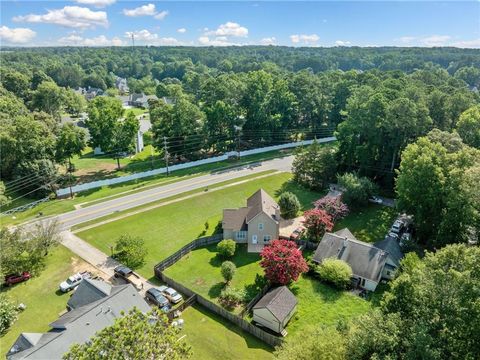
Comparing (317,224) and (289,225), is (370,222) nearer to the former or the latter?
(317,224)

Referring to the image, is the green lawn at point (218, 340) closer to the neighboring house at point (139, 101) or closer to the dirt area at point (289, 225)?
the dirt area at point (289, 225)

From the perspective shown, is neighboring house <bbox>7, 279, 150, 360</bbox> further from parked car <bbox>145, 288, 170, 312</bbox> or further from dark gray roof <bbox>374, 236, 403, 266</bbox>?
dark gray roof <bbox>374, 236, 403, 266</bbox>

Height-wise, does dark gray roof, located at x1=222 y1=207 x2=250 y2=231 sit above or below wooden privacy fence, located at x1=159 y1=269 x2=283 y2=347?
above

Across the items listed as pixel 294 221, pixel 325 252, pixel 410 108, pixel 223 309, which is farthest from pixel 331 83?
pixel 223 309

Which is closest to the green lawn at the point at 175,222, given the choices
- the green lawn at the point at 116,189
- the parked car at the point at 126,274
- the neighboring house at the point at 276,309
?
the parked car at the point at 126,274

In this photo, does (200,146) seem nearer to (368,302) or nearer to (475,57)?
(368,302)

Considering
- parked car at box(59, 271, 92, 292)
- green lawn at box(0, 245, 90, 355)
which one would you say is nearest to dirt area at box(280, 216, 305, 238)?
parked car at box(59, 271, 92, 292)
